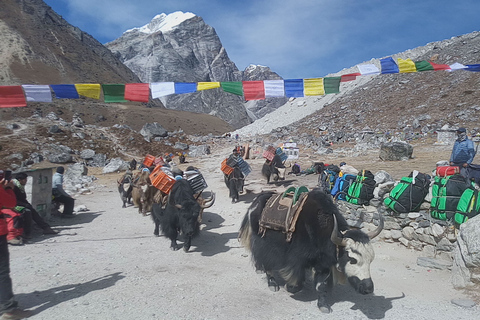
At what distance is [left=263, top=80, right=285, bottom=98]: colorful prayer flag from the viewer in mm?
7332

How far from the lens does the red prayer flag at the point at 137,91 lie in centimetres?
716

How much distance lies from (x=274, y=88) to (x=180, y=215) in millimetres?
3908

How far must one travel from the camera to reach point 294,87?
7.51 m

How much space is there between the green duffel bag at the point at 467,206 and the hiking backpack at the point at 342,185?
1806 mm

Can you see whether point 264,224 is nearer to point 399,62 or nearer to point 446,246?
point 446,246

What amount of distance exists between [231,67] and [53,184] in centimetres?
15065

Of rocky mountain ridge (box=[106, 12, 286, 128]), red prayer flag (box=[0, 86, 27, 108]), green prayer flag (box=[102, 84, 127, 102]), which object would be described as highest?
rocky mountain ridge (box=[106, 12, 286, 128])

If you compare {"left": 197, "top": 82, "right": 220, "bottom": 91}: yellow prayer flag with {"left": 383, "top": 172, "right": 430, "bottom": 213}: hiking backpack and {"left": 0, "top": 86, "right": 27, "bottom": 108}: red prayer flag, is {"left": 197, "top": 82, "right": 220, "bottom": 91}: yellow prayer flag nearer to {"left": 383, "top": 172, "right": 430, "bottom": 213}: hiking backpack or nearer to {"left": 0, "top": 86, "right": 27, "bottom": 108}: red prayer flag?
{"left": 0, "top": 86, "right": 27, "bottom": 108}: red prayer flag

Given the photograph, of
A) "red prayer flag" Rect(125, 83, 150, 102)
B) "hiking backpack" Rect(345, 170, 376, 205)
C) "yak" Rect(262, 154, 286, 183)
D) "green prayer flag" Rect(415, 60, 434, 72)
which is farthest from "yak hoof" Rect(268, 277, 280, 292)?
"green prayer flag" Rect(415, 60, 434, 72)

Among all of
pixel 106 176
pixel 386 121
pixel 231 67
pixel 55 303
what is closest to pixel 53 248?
pixel 55 303

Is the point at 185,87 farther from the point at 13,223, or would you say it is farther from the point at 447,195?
the point at 447,195

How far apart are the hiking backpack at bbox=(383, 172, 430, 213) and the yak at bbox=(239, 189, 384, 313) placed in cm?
206

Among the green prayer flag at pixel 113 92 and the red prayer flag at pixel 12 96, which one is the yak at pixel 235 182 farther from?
the red prayer flag at pixel 12 96

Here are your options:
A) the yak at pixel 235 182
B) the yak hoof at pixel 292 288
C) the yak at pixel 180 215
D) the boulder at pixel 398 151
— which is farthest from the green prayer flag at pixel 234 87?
the boulder at pixel 398 151
